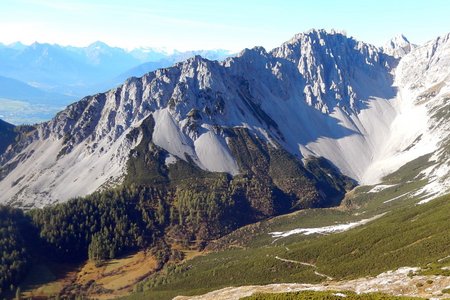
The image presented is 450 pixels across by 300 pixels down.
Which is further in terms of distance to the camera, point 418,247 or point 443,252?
point 418,247

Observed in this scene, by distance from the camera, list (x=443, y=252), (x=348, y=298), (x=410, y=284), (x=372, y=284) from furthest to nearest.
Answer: (x=443, y=252) < (x=372, y=284) < (x=410, y=284) < (x=348, y=298)

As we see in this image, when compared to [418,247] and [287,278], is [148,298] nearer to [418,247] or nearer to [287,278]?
[287,278]

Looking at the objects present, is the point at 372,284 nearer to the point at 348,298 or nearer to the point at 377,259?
the point at 348,298

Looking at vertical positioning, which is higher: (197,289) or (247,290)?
(247,290)

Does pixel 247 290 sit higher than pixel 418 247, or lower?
higher

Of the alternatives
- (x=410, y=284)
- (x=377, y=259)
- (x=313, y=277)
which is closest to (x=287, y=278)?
(x=313, y=277)

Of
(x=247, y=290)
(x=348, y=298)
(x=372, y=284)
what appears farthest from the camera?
(x=247, y=290)

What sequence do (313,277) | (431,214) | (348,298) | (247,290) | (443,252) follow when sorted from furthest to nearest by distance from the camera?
(431,214), (313,277), (443,252), (247,290), (348,298)

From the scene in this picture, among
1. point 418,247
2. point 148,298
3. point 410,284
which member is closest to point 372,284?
point 410,284

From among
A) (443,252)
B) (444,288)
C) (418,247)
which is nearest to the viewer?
(444,288)

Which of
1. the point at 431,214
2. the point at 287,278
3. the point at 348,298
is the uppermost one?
the point at 348,298
